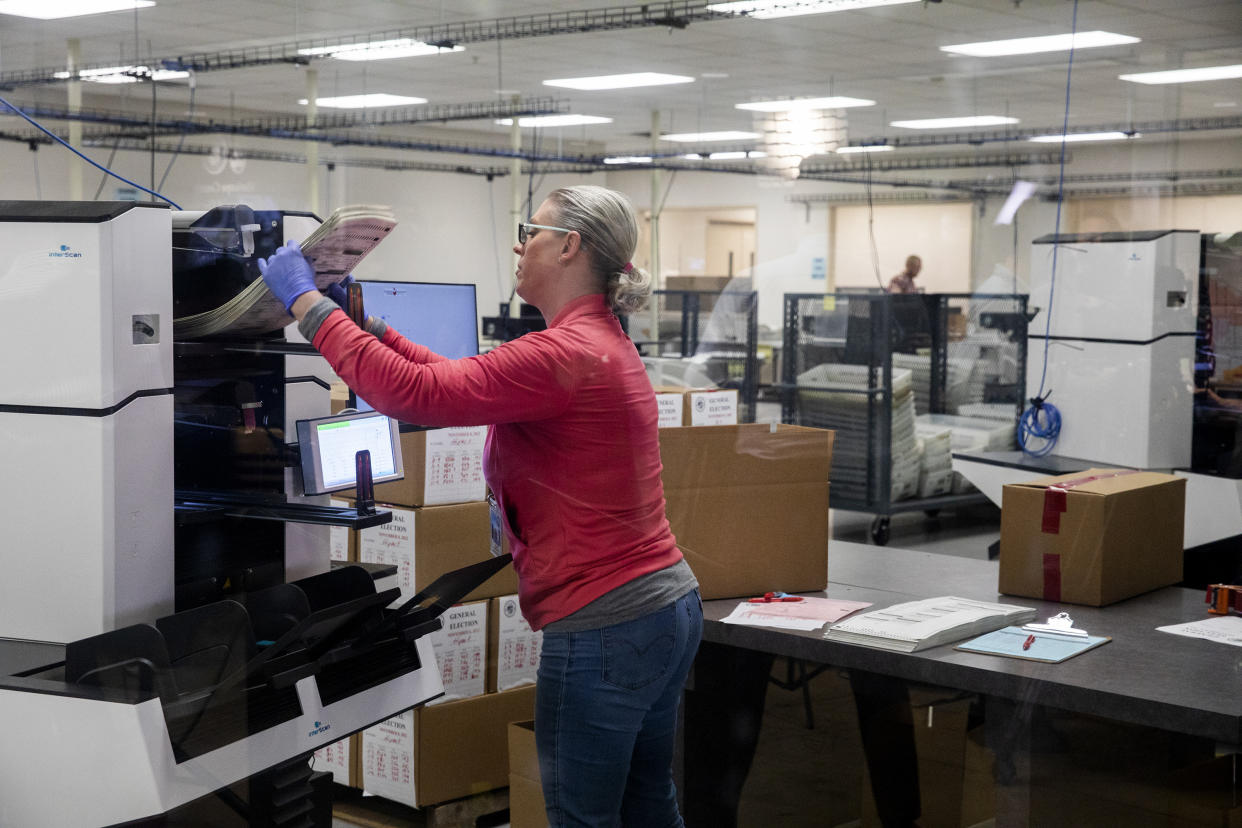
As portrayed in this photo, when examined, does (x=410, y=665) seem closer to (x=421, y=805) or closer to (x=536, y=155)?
(x=421, y=805)

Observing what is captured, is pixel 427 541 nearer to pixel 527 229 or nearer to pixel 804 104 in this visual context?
pixel 527 229

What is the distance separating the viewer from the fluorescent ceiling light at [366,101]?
4.47 meters

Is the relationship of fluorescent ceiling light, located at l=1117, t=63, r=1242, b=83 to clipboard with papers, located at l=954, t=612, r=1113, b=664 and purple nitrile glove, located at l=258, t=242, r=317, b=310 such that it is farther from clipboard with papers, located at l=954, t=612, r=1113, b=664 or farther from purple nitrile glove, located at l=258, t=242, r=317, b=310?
purple nitrile glove, located at l=258, t=242, r=317, b=310

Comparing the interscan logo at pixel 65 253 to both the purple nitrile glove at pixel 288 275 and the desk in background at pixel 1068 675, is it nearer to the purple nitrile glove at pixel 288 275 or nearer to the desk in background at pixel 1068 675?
the purple nitrile glove at pixel 288 275

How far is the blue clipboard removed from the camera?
1.83m

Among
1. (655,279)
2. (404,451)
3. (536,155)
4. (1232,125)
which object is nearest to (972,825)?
(404,451)

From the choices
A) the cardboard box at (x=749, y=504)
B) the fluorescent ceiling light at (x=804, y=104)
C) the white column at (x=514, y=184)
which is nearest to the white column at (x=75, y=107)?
the white column at (x=514, y=184)

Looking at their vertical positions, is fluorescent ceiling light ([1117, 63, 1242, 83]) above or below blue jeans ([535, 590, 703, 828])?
above

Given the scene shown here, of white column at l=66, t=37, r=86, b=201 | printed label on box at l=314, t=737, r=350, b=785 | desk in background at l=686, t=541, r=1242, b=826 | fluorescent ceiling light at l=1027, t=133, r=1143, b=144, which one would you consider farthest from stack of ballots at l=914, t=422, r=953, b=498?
white column at l=66, t=37, r=86, b=201

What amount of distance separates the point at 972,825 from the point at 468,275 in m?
2.45

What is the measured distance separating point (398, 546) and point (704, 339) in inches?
153

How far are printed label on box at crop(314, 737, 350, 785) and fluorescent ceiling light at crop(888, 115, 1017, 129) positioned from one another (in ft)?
12.8

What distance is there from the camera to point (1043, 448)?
4.19 metres

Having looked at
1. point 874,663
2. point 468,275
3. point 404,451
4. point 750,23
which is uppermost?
point 750,23
